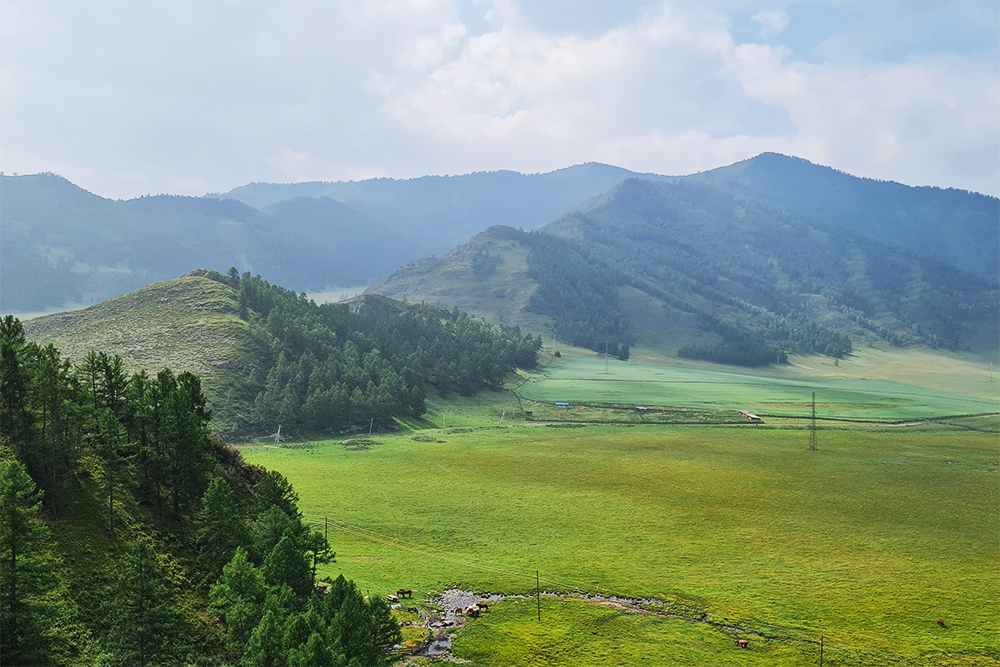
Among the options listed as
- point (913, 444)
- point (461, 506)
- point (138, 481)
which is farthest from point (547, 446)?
point (138, 481)

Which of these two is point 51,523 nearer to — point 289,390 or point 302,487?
point 302,487

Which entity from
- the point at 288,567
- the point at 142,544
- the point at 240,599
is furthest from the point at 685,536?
the point at 142,544

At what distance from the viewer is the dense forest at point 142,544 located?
147 feet

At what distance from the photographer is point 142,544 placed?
47375 millimetres

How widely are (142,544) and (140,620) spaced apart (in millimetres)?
A: 5007

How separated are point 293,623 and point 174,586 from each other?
63.8ft

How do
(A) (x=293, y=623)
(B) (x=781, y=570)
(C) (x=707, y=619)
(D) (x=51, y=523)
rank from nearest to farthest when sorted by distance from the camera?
(A) (x=293, y=623), (D) (x=51, y=523), (C) (x=707, y=619), (B) (x=781, y=570)

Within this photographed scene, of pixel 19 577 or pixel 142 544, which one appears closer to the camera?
pixel 19 577

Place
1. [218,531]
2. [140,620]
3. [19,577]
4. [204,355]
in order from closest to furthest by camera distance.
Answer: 1. [19,577]
2. [140,620]
3. [218,531]
4. [204,355]

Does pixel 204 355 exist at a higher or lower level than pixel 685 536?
higher

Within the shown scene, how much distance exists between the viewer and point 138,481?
218ft

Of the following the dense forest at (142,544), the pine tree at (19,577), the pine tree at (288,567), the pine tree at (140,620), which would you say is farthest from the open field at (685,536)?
the pine tree at (19,577)

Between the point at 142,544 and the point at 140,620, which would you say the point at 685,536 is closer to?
the point at 140,620

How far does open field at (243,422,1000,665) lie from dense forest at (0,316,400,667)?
1790 cm
